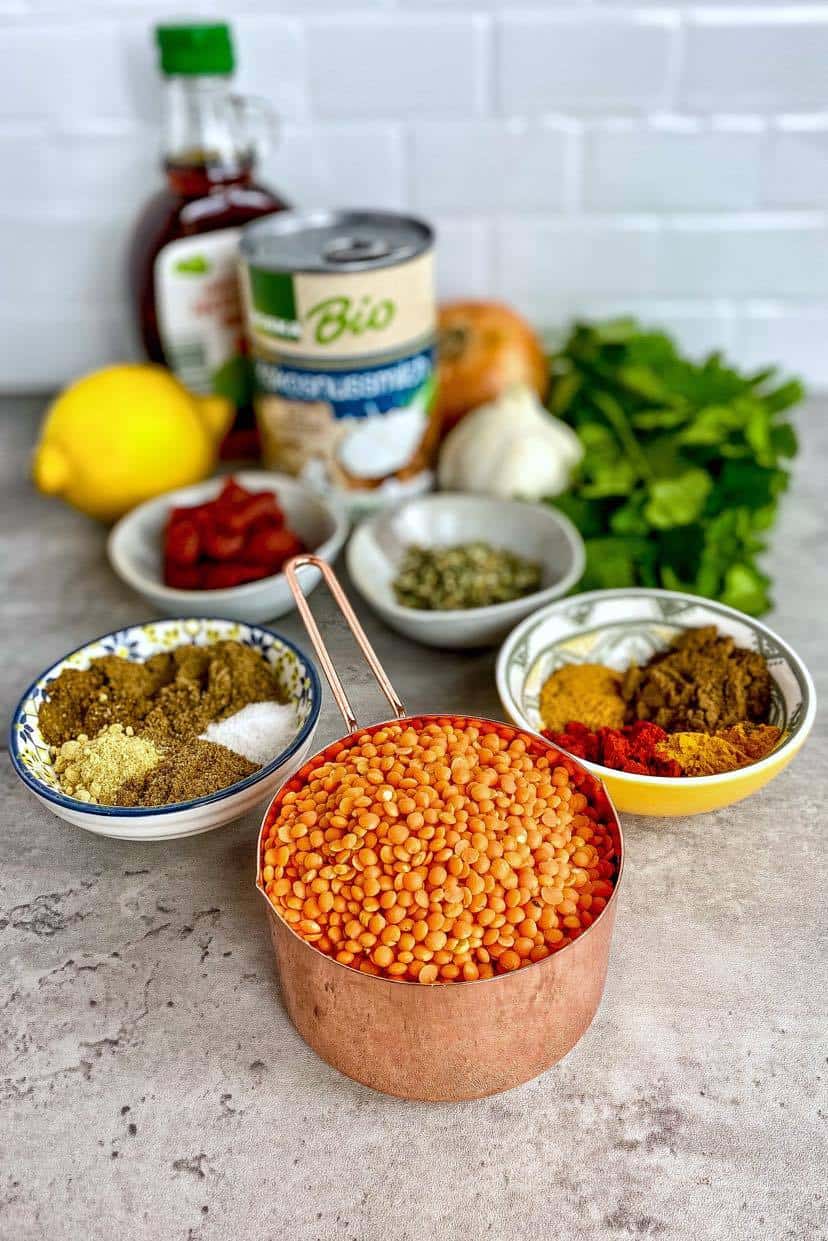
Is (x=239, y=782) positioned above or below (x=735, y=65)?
below

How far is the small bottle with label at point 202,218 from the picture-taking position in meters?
1.05

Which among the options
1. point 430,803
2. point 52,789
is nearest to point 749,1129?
point 430,803

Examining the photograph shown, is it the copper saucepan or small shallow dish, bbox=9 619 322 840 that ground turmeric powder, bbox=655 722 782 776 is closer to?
the copper saucepan

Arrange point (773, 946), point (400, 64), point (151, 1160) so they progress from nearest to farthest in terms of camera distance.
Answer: point (151, 1160) → point (773, 946) → point (400, 64)

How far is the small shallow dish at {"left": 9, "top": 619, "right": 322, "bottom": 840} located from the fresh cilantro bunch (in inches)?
12.2

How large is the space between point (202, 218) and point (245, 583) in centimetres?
44

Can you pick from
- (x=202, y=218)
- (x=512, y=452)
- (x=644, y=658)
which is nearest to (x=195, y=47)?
(x=202, y=218)

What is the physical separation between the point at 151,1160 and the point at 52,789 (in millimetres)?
235

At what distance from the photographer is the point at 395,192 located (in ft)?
4.01

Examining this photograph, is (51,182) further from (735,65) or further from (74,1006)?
(74,1006)

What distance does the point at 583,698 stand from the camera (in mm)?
790

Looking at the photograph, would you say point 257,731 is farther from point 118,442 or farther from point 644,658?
point 118,442

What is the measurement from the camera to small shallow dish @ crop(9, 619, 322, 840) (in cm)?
66

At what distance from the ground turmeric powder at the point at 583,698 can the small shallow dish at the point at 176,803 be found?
18 centimetres
